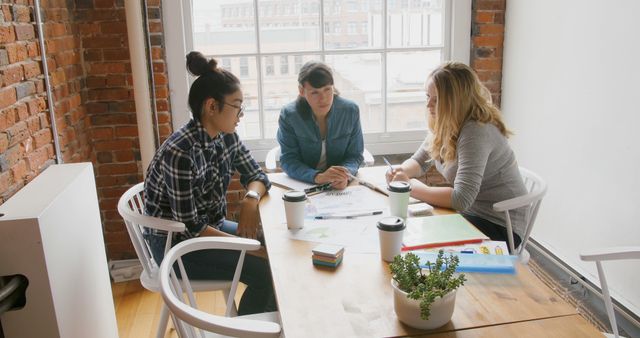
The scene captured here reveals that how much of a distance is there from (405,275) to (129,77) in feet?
7.74

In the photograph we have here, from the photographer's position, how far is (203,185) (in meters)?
2.24

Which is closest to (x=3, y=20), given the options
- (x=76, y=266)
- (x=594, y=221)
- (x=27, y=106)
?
(x=27, y=106)

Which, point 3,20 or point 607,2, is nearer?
point 3,20

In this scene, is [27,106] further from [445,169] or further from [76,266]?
[445,169]

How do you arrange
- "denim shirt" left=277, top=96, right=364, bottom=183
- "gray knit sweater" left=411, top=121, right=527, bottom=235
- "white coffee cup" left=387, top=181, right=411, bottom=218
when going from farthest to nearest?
1. "denim shirt" left=277, top=96, right=364, bottom=183
2. "gray knit sweater" left=411, top=121, right=527, bottom=235
3. "white coffee cup" left=387, top=181, right=411, bottom=218

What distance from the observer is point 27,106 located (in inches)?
81.4

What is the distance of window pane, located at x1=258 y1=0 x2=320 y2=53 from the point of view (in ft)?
11.0

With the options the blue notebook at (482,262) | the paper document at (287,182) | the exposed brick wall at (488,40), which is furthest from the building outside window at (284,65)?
the blue notebook at (482,262)

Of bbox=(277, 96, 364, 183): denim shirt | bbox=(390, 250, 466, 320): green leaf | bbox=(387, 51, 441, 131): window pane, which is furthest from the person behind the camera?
bbox=(387, 51, 441, 131): window pane

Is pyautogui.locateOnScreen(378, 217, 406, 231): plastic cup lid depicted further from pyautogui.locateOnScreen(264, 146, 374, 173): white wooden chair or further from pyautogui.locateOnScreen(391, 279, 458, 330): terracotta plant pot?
pyautogui.locateOnScreen(264, 146, 374, 173): white wooden chair

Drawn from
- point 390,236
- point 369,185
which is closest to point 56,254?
point 390,236

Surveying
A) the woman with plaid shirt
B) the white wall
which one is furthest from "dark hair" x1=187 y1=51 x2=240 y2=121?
the white wall

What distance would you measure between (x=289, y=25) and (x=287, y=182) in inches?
49.5

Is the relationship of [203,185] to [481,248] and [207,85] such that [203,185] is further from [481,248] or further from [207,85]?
[481,248]
